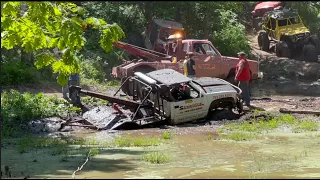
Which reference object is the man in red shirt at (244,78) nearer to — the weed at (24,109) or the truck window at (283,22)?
the weed at (24,109)

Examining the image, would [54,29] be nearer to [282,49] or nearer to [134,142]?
[134,142]

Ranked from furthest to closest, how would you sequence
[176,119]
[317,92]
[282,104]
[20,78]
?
[317,92] < [20,78] < [282,104] < [176,119]

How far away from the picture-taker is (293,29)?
107 feet

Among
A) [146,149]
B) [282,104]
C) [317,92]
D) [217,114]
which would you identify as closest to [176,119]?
[217,114]

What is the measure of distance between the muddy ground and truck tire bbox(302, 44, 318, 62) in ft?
41.2

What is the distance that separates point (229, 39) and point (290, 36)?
3.22m

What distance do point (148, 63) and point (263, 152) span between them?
1083cm

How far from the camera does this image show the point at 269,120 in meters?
17.2

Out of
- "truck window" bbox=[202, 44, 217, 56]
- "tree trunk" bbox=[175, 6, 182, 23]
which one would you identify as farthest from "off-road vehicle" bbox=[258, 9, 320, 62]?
"truck window" bbox=[202, 44, 217, 56]

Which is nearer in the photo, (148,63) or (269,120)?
(269,120)

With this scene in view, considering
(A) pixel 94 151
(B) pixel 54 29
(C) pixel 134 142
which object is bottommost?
(C) pixel 134 142

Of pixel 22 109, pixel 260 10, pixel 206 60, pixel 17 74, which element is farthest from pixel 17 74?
pixel 260 10

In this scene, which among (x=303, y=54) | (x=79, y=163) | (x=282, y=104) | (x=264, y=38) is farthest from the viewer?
(x=264, y=38)

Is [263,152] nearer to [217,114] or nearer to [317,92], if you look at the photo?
[217,114]
